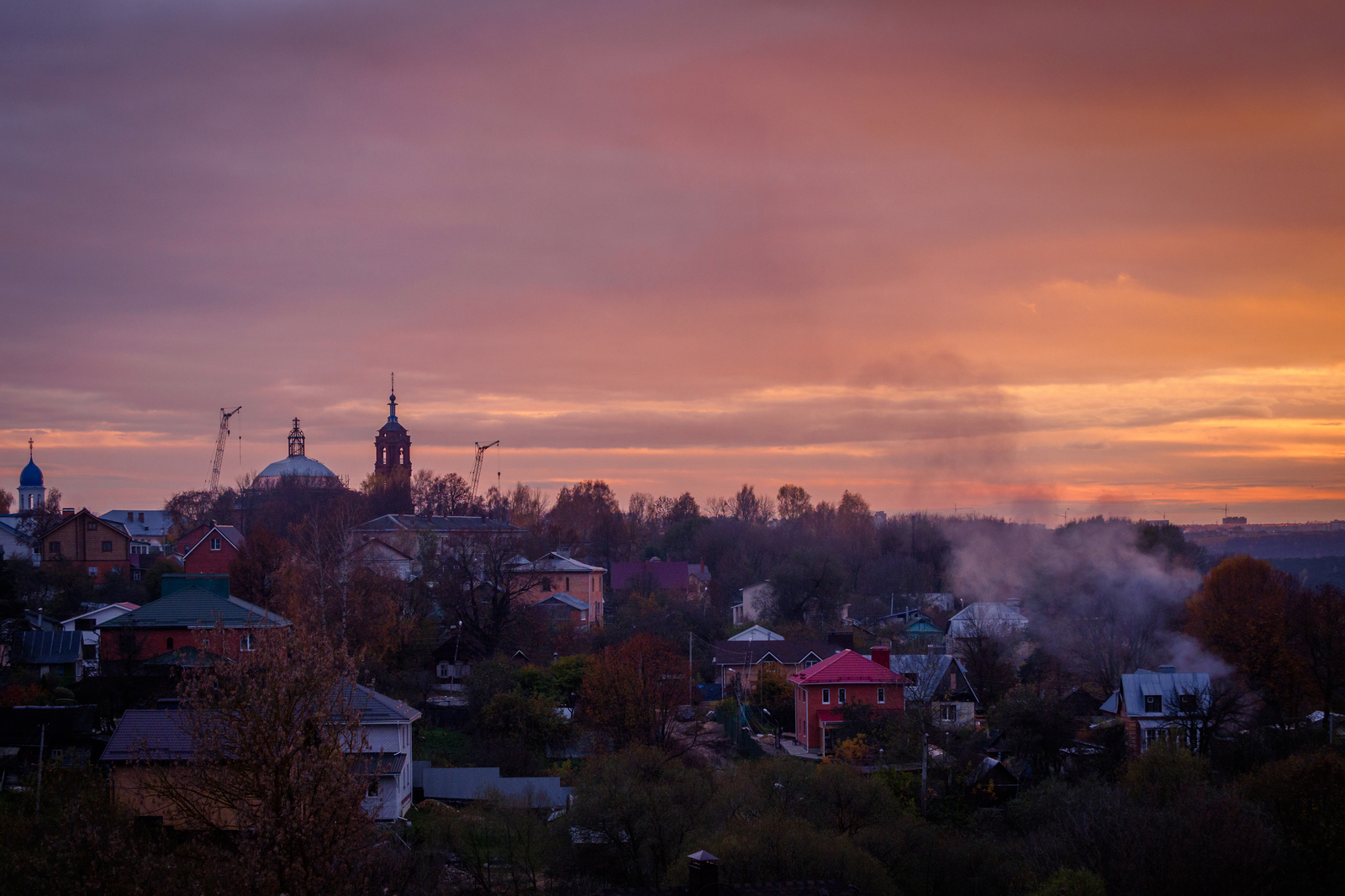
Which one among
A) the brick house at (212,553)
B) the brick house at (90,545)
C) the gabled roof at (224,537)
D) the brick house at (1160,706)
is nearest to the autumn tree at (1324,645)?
the brick house at (1160,706)

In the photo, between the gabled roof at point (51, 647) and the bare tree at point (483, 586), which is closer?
the gabled roof at point (51, 647)

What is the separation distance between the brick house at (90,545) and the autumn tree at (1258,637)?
56.7 m

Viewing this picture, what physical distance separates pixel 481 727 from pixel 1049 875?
19.6 m

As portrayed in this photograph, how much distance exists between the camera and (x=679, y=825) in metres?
22.3

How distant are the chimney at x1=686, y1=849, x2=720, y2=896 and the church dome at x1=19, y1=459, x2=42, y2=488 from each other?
3583 inches

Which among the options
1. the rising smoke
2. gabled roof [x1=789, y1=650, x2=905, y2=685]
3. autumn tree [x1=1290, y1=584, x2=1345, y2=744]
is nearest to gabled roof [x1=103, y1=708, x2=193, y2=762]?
gabled roof [x1=789, y1=650, x2=905, y2=685]

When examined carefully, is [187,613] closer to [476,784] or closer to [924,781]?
[476,784]

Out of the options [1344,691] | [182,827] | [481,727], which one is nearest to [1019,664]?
[1344,691]

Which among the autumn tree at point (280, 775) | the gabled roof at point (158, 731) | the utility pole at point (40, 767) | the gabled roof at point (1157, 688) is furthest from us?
the gabled roof at point (1157, 688)

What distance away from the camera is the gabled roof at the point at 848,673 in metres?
37.4

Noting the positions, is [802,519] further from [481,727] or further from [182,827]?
[182,827]

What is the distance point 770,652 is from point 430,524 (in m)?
32.9

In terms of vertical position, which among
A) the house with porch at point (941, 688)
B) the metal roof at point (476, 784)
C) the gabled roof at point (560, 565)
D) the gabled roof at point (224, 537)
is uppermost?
the gabled roof at point (224, 537)

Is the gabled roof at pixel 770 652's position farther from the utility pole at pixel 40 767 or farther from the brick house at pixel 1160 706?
the utility pole at pixel 40 767
